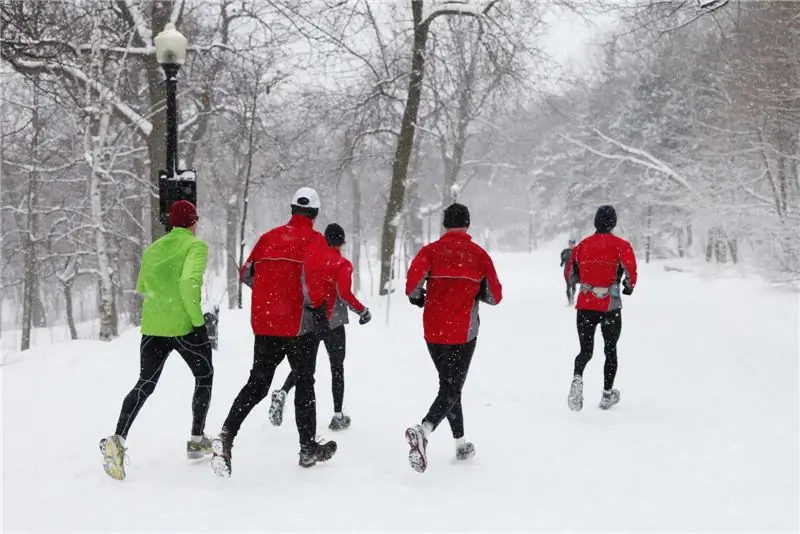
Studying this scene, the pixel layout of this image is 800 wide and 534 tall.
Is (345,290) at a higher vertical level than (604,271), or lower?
lower

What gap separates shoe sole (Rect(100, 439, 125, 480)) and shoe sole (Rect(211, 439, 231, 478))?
69cm

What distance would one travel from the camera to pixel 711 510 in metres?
4.18

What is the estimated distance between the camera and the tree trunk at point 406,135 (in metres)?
16.6

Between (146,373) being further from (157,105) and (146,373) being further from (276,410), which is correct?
(157,105)

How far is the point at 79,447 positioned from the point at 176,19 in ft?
33.9

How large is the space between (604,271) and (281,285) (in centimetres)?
331

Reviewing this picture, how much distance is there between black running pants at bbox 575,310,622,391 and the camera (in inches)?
254

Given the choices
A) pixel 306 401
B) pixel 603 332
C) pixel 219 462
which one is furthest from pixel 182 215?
pixel 603 332

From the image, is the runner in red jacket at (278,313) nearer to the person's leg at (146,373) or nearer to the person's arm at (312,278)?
the person's arm at (312,278)

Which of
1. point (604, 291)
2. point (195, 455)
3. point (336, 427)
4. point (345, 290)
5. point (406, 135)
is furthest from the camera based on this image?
point (406, 135)

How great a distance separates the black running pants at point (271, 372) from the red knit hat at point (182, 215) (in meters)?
0.98

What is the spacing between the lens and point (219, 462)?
4480mm

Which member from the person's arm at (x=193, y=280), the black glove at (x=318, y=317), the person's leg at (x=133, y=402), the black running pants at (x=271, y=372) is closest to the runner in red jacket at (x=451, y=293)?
the black glove at (x=318, y=317)

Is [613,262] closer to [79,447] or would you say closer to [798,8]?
[79,447]
